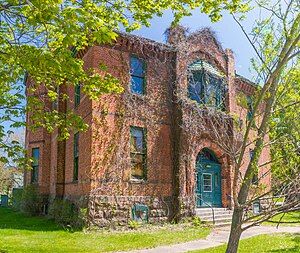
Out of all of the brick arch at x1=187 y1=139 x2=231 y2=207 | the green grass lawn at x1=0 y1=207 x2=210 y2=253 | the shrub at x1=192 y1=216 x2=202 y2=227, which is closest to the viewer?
the green grass lawn at x1=0 y1=207 x2=210 y2=253

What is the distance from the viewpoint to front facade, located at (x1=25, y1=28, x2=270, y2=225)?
15.4 metres

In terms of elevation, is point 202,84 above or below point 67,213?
above

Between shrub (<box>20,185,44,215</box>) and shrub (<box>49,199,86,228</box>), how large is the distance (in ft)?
9.15

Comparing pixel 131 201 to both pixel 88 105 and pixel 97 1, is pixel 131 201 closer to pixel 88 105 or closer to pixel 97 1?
pixel 88 105

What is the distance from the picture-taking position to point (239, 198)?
216 inches

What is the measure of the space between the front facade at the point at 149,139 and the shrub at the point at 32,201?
2072 millimetres

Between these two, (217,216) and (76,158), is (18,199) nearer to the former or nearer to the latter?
(76,158)

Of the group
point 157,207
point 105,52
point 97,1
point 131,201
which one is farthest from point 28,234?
point 97,1

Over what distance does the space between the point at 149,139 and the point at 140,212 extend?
3307 millimetres

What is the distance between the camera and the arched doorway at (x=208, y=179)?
1852cm

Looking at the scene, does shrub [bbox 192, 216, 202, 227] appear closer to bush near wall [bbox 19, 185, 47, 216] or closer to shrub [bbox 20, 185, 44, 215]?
bush near wall [bbox 19, 185, 47, 216]

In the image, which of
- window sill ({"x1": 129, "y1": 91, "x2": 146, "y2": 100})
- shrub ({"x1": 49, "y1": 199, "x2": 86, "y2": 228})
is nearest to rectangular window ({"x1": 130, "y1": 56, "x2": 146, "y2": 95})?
window sill ({"x1": 129, "y1": 91, "x2": 146, "y2": 100})

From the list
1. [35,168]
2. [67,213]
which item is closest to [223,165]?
[67,213]

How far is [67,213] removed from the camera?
16.7 m
